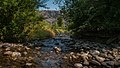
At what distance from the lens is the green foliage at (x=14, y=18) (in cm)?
1155

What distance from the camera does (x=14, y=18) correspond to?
1173cm

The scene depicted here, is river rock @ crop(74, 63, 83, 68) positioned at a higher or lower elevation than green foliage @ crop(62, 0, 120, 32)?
lower

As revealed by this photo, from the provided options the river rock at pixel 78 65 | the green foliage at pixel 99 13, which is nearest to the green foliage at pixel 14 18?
the river rock at pixel 78 65

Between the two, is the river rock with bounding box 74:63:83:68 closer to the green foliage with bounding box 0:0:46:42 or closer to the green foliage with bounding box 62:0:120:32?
the green foliage with bounding box 0:0:46:42

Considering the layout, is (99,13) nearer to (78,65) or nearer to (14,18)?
(14,18)

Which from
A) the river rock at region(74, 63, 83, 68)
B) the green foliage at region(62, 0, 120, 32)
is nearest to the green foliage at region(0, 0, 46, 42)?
the river rock at region(74, 63, 83, 68)

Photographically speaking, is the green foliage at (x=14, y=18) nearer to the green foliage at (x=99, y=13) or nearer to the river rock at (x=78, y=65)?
the river rock at (x=78, y=65)

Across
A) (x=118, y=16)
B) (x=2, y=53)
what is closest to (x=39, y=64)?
(x=2, y=53)

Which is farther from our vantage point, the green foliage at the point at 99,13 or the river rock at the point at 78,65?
the green foliage at the point at 99,13

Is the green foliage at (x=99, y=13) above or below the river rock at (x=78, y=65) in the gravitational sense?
above

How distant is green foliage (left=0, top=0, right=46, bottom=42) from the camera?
455 inches

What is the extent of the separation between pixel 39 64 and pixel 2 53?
5.77 feet

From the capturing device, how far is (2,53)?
9.32 m

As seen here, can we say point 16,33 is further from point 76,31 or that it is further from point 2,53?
point 76,31
